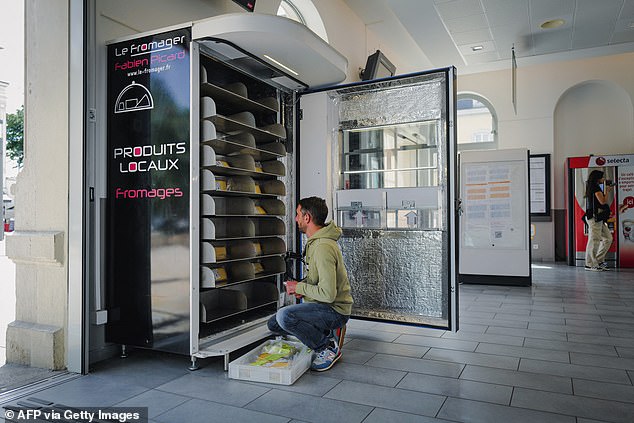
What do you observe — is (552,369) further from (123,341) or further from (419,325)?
(123,341)

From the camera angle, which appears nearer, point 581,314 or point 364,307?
point 364,307

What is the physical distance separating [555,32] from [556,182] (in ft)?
10.9

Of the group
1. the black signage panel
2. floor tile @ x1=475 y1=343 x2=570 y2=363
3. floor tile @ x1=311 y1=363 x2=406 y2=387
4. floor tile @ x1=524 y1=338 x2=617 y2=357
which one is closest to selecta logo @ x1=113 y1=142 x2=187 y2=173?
the black signage panel

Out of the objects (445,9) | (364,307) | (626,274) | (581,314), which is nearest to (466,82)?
(445,9)

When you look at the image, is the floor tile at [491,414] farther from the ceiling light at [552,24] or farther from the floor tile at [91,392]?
the ceiling light at [552,24]

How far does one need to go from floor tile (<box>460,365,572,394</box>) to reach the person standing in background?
6.40 meters

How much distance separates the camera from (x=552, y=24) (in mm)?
7262

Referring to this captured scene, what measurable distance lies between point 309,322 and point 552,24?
257 inches

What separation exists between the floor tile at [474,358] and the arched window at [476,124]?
7.71m

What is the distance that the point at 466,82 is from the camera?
34.3 feet

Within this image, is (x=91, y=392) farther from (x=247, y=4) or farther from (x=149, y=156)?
(x=247, y=4)

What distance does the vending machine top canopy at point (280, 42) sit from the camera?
2.97 metres

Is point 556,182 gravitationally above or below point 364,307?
above

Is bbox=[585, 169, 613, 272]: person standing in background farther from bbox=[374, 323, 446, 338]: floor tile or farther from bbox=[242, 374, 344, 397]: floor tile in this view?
bbox=[242, 374, 344, 397]: floor tile
